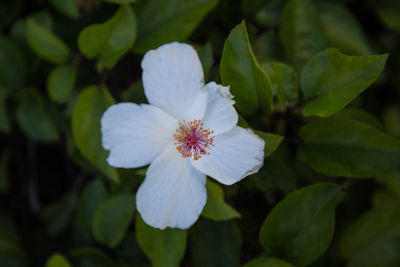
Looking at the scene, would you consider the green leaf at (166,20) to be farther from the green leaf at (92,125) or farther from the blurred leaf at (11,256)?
the blurred leaf at (11,256)

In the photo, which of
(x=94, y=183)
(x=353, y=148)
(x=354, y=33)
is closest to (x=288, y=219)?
(x=353, y=148)

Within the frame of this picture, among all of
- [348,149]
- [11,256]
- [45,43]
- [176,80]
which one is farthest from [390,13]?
[11,256]

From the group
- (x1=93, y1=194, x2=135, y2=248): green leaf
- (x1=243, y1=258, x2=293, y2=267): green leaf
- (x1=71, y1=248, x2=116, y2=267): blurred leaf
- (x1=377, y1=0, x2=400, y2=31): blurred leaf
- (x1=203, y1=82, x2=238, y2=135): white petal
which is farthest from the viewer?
(x1=377, y1=0, x2=400, y2=31): blurred leaf

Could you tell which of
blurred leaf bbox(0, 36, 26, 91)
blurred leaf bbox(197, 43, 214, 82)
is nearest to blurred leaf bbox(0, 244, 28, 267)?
blurred leaf bbox(0, 36, 26, 91)

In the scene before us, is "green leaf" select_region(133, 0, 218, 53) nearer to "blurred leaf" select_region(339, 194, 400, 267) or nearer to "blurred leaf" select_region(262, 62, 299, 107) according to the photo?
"blurred leaf" select_region(262, 62, 299, 107)

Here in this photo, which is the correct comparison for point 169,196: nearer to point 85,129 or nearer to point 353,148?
point 85,129

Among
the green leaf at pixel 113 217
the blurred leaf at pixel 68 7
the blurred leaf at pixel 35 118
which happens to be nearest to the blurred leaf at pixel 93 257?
the green leaf at pixel 113 217
